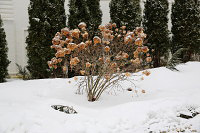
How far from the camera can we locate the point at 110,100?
13.2 feet

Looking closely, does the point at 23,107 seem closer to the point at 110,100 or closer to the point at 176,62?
the point at 110,100

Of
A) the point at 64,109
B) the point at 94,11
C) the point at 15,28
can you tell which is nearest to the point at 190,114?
the point at 64,109

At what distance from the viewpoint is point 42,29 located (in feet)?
19.4

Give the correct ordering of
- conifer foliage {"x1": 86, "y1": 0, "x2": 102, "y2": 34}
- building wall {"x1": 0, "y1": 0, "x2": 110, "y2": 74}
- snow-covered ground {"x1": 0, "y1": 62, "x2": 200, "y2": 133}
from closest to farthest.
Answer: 1. snow-covered ground {"x1": 0, "y1": 62, "x2": 200, "y2": 133}
2. conifer foliage {"x1": 86, "y1": 0, "x2": 102, "y2": 34}
3. building wall {"x1": 0, "y1": 0, "x2": 110, "y2": 74}

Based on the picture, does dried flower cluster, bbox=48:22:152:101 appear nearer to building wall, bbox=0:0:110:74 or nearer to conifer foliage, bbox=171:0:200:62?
conifer foliage, bbox=171:0:200:62

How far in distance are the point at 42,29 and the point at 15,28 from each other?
331cm

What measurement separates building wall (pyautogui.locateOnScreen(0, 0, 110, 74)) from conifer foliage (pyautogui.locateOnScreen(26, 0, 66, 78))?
8.58 feet

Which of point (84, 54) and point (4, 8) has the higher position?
point (4, 8)

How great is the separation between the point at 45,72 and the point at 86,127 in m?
4.06

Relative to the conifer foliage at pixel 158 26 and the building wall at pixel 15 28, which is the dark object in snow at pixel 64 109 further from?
the building wall at pixel 15 28

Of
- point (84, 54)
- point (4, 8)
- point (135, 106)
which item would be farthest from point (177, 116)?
point (4, 8)

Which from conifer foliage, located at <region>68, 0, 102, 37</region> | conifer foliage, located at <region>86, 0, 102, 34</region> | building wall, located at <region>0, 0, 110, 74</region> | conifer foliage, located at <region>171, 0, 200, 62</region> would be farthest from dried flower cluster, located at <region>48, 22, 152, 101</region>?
building wall, located at <region>0, 0, 110, 74</region>

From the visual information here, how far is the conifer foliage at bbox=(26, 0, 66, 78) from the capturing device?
5.91 meters

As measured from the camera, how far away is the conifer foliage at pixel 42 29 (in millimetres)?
5910
